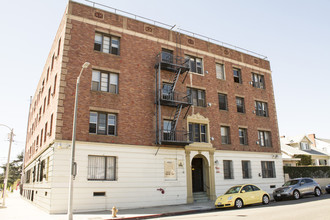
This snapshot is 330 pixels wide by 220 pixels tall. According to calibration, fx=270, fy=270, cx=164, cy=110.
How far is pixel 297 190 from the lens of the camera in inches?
827

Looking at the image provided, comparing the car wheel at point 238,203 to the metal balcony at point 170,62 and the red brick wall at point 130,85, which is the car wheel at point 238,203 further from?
the metal balcony at point 170,62

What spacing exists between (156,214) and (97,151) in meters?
5.81

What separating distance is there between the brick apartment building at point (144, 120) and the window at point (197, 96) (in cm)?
10

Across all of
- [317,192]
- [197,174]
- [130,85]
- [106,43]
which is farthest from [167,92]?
[317,192]

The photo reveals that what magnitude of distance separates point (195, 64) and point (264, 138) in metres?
10.8

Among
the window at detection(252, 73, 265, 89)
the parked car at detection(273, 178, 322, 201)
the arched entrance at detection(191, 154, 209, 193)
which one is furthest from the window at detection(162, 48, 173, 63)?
the parked car at detection(273, 178, 322, 201)

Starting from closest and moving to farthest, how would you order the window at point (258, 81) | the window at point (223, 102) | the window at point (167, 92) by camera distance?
1. the window at point (167, 92)
2. the window at point (223, 102)
3. the window at point (258, 81)

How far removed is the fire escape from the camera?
20867 millimetres

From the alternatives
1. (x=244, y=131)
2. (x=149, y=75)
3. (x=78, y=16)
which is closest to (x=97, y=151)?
(x=149, y=75)

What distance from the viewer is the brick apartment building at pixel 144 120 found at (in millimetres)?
17734

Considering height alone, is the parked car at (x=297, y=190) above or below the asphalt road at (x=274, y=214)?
above

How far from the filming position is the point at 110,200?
1766 cm

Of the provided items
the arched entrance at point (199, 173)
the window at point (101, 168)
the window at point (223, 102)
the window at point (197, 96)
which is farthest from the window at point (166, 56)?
the window at point (101, 168)

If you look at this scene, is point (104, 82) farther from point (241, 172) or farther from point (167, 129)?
point (241, 172)
